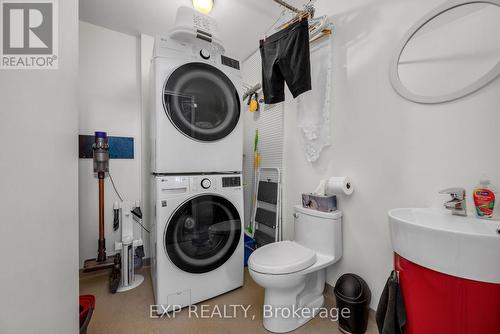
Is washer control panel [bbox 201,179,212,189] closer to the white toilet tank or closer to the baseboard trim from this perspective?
the white toilet tank

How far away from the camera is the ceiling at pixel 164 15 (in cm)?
183

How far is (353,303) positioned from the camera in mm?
1259

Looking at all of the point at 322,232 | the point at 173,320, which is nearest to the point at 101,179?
the point at 173,320

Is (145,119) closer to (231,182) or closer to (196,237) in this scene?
(231,182)

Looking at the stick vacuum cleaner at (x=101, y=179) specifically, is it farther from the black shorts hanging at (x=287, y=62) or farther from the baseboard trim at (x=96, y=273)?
the black shorts hanging at (x=287, y=62)

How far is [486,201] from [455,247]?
0.41 metres

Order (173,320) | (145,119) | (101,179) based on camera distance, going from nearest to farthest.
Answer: (173,320), (101,179), (145,119)

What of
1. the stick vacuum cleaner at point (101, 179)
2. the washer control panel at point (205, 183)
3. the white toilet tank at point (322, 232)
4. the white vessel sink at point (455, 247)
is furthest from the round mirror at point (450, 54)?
the stick vacuum cleaner at point (101, 179)

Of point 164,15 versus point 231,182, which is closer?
point 231,182

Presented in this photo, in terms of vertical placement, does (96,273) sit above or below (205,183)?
below

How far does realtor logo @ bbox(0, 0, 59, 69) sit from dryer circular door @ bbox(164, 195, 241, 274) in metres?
1.07

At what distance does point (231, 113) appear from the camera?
1721mm

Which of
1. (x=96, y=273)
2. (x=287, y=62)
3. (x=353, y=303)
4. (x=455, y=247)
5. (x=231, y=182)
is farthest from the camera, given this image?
(x=96, y=273)

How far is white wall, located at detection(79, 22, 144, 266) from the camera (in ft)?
6.62
